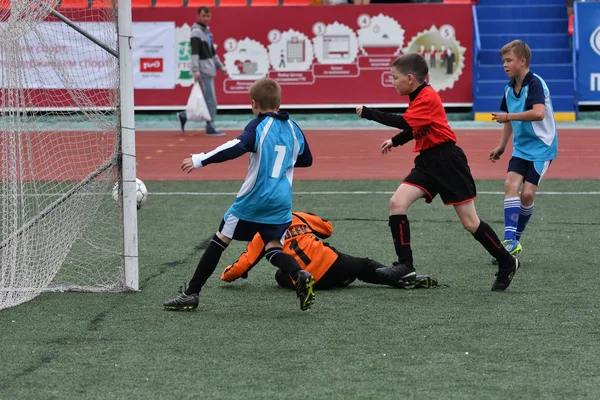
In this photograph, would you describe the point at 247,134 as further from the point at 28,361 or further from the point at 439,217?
the point at 439,217

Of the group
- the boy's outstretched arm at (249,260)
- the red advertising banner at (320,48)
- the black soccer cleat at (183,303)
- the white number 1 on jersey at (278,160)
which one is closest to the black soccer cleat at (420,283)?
the boy's outstretched arm at (249,260)

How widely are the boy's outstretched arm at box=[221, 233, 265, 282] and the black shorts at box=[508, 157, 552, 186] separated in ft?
7.64

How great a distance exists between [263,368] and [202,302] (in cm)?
170

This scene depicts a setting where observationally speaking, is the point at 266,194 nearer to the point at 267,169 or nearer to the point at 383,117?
the point at 267,169

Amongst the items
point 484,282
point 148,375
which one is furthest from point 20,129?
point 484,282

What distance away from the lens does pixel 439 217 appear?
10203 millimetres

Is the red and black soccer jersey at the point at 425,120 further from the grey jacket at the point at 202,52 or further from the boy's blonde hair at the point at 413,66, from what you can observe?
the grey jacket at the point at 202,52

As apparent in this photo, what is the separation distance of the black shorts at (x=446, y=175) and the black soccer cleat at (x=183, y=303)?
5.81ft

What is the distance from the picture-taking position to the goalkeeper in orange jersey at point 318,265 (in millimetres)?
6824

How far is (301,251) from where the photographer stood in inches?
269

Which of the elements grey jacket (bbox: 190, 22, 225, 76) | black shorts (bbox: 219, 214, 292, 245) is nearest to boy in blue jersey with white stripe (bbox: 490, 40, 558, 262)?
black shorts (bbox: 219, 214, 292, 245)

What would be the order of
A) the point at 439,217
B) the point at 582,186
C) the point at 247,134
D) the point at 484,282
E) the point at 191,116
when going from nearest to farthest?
1. the point at 247,134
2. the point at 484,282
3. the point at 439,217
4. the point at 582,186
5. the point at 191,116

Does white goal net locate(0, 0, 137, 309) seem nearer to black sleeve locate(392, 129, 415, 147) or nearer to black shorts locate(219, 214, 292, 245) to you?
black shorts locate(219, 214, 292, 245)

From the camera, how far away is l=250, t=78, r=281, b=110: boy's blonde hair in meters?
6.23
